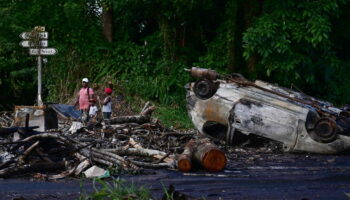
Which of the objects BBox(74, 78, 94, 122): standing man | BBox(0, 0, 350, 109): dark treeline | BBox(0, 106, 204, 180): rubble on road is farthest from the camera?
BBox(0, 0, 350, 109): dark treeline

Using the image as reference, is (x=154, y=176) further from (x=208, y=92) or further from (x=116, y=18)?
(x=116, y=18)

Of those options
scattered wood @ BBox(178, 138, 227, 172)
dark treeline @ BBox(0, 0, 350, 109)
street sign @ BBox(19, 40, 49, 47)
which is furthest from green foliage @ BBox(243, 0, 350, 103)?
scattered wood @ BBox(178, 138, 227, 172)

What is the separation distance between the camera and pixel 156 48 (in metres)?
25.5

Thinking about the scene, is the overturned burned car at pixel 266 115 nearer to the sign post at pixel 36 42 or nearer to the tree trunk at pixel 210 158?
the tree trunk at pixel 210 158

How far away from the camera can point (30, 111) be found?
631 inches

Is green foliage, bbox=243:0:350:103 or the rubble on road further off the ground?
green foliage, bbox=243:0:350:103

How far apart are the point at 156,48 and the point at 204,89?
33.6 feet

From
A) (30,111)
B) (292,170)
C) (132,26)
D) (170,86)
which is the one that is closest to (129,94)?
(170,86)

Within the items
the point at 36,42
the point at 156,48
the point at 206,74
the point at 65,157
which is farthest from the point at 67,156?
the point at 156,48

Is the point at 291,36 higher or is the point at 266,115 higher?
the point at 291,36

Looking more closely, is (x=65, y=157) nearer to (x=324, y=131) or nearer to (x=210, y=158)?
(x=210, y=158)

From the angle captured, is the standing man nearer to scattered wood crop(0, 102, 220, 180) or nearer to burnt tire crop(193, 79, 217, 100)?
burnt tire crop(193, 79, 217, 100)

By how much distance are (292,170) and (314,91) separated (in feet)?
42.2

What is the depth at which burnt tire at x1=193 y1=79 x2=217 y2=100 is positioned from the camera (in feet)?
50.5
